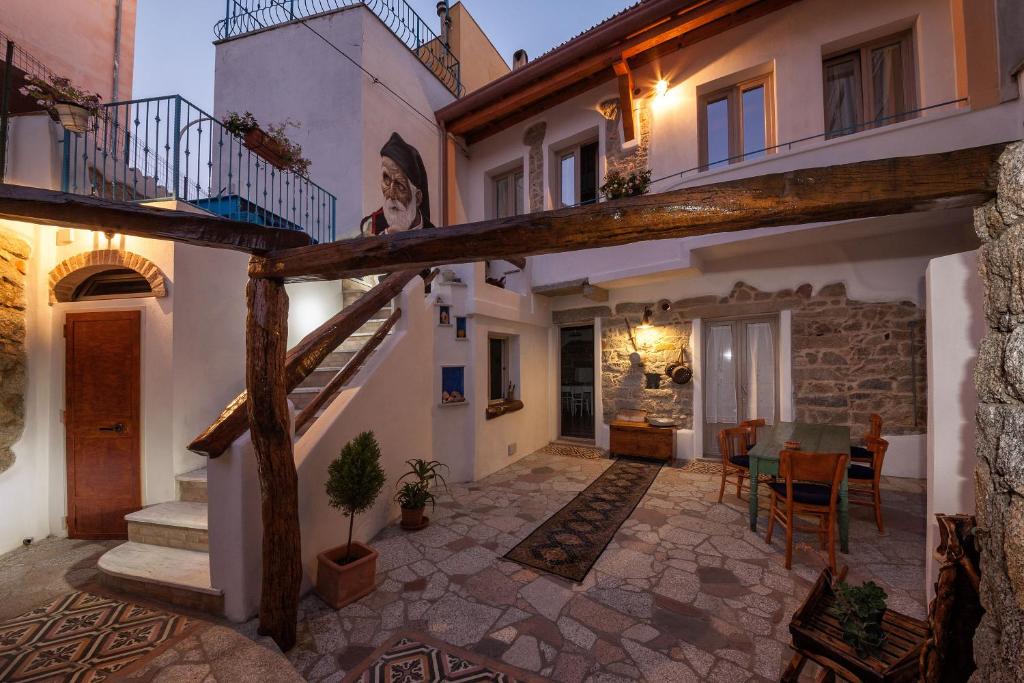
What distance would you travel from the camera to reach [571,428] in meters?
7.51

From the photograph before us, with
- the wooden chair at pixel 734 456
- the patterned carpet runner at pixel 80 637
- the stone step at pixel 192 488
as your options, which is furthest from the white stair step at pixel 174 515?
the wooden chair at pixel 734 456

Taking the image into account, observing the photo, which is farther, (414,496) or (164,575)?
A: (414,496)

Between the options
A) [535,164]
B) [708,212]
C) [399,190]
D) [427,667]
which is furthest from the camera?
[535,164]

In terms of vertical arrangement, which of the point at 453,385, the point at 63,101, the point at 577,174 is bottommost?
the point at 453,385

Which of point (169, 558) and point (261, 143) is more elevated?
point (261, 143)

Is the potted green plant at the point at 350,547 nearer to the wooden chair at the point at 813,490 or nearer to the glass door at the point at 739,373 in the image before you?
the wooden chair at the point at 813,490

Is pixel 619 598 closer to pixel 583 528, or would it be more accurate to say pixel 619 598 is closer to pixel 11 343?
pixel 583 528

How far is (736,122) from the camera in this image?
5.59 m

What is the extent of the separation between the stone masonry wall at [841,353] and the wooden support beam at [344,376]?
443 centimetres

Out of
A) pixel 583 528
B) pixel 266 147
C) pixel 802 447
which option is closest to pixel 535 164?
pixel 266 147

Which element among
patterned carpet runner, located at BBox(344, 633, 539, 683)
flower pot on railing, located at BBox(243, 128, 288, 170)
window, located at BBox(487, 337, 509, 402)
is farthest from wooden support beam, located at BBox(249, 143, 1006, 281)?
window, located at BBox(487, 337, 509, 402)

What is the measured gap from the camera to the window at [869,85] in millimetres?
4727

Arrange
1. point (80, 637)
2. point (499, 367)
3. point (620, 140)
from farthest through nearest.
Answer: point (499, 367), point (620, 140), point (80, 637)

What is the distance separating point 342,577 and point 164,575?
1.20 m
